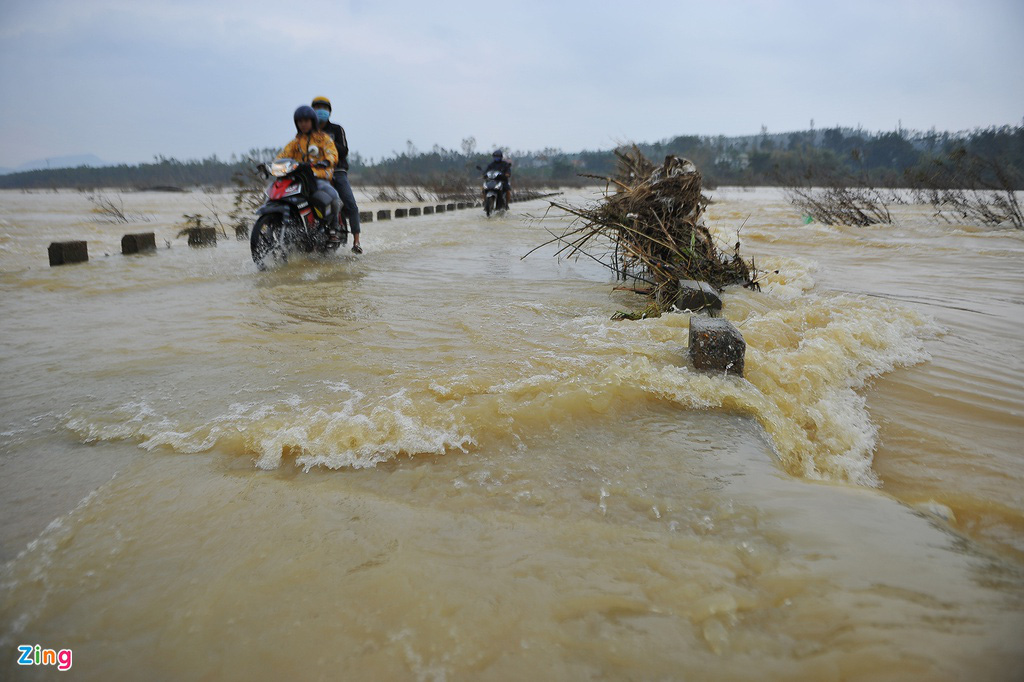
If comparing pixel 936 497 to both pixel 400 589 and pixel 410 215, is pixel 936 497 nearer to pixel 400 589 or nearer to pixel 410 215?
pixel 400 589

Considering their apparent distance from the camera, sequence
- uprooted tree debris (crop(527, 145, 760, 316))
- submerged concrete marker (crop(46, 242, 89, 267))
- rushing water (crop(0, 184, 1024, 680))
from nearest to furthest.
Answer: rushing water (crop(0, 184, 1024, 680)), uprooted tree debris (crop(527, 145, 760, 316)), submerged concrete marker (crop(46, 242, 89, 267))

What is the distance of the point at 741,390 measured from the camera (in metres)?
2.30

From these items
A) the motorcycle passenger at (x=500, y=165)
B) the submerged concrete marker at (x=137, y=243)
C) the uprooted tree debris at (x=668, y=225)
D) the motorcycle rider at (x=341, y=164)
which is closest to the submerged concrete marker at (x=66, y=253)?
the submerged concrete marker at (x=137, y=243)

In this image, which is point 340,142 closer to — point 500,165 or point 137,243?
point 137,243

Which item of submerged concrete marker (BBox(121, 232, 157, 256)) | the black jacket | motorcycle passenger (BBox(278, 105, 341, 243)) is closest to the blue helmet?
motorcycle passenger (BBox(278, 105, 341, 243))

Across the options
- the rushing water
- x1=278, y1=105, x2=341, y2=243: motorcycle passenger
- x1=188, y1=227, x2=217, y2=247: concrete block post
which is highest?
x1=278, y1=105, x2=341, y2=243: motorcycle passenger

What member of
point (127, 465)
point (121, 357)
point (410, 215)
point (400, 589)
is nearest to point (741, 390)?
point (400, 589)

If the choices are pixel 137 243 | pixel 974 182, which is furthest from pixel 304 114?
pixel 974 182

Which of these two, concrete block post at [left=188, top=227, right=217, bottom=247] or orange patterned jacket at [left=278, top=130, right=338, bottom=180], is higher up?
orange patterned jacket at [left=278, top=130, right=338, bottom=180]

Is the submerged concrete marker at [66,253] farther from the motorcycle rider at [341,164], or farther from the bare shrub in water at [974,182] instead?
the bare shrub in water at [974,182]

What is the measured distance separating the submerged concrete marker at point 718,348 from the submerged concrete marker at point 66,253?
19.8ft

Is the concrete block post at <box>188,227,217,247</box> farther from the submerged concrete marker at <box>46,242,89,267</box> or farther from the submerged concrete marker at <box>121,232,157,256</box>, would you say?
the submerged concrete marker at <box>46,242,89,267</box>

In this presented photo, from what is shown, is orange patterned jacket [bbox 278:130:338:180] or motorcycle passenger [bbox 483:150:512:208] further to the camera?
motorcycle passenger [bbox 483:150:512:208]

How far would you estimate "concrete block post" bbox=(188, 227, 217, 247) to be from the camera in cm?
727
